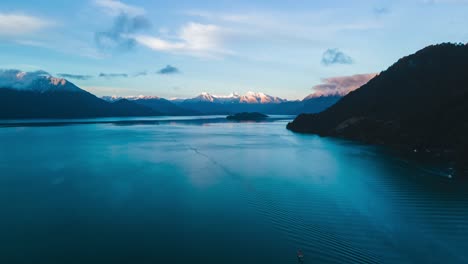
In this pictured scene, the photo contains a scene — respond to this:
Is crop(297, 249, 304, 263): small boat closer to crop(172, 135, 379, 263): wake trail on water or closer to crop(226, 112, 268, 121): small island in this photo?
crop(172, 135, 379, 263): wake trail on water

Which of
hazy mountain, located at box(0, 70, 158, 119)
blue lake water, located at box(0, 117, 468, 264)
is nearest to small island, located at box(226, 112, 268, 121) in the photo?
hazy mountain, located at box(0, 70, 158, 119)

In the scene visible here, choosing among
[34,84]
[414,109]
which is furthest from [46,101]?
[414,109]

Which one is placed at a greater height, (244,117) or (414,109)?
(414,109)

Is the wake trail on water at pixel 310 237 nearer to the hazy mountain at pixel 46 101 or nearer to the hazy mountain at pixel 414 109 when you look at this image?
the hazy mountain at pixel 414 109

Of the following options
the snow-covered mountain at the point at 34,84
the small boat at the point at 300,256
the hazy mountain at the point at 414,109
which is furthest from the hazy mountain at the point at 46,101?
the small boat at the point at 300,256

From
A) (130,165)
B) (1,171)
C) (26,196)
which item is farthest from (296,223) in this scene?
(1,171)

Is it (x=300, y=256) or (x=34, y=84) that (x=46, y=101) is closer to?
(x=34, y=84)
